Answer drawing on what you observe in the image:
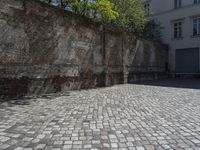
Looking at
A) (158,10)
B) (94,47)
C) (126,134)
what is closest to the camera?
(126,134)

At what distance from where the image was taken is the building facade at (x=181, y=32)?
90.7ft

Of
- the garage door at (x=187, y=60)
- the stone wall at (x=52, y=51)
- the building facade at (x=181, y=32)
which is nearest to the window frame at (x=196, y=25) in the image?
the building facade at (x=181, y=32)

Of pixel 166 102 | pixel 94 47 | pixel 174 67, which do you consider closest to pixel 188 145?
pixel 166 102

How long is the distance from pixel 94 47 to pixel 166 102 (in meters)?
6.78

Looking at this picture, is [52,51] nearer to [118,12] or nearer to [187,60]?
[118,12]

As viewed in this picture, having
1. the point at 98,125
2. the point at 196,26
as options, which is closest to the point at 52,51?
the point at 98,125

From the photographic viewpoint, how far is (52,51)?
11922 mm

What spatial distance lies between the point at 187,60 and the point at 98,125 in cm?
2405

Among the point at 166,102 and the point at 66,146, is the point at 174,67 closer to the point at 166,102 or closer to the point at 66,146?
the point at 166,102

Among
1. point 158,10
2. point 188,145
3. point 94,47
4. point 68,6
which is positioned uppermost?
point 158,10

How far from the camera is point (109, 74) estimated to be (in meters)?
16.7

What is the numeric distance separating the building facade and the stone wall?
12.5 metres

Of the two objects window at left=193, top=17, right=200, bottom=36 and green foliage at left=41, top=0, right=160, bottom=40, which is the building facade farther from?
green foliage at left=41, top=0, right=160, bottom=40

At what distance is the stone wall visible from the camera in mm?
9906
